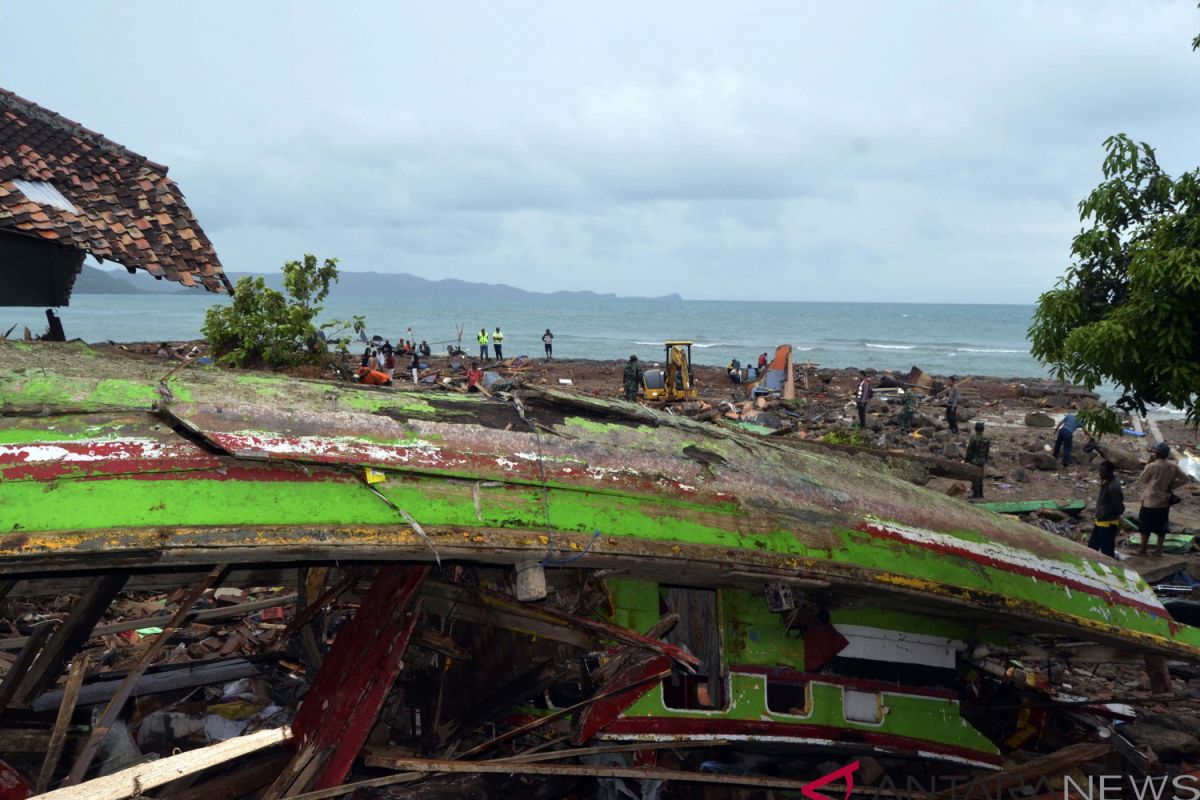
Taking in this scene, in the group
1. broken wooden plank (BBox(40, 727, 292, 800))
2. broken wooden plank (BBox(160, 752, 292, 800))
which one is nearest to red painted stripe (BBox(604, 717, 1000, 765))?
broken wooden plank (BBox(160, 752, 292, 800))

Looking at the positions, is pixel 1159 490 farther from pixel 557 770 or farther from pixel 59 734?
pixel 59 734

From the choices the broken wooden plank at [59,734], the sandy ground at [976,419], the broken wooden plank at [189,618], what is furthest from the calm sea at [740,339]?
the broken wooden plank at [59,734]

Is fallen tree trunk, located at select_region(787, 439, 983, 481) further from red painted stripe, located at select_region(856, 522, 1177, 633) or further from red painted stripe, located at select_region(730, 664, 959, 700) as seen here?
red painted stripe, located at select_region(730, 664, 959, 700)

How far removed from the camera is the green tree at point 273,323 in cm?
1591

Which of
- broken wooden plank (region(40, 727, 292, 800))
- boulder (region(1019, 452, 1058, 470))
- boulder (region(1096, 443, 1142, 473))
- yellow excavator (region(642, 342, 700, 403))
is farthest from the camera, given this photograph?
yellow excavator (region(642, 342, 700, 403))

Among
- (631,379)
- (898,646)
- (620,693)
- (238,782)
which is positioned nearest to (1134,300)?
(898,646)

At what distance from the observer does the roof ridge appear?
11.9 m

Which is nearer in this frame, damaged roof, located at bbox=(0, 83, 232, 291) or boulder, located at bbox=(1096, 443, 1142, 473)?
damaged roof, located at bbox=(0, 83, 232, 291)

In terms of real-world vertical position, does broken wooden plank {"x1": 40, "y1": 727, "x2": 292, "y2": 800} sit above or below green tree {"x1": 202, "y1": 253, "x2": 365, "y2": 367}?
below

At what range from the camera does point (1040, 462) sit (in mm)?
17906

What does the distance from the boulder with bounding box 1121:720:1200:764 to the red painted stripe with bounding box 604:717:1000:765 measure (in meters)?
1.14

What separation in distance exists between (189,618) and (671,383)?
19741 millimetres

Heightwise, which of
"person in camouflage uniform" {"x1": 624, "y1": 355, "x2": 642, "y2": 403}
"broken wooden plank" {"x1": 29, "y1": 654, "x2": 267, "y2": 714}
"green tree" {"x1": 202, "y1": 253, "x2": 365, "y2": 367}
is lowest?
"broken wooden plank" {"x1": 29, "y1": 654, "x2": 267, "y2": 714}

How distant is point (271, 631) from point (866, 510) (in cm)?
532
